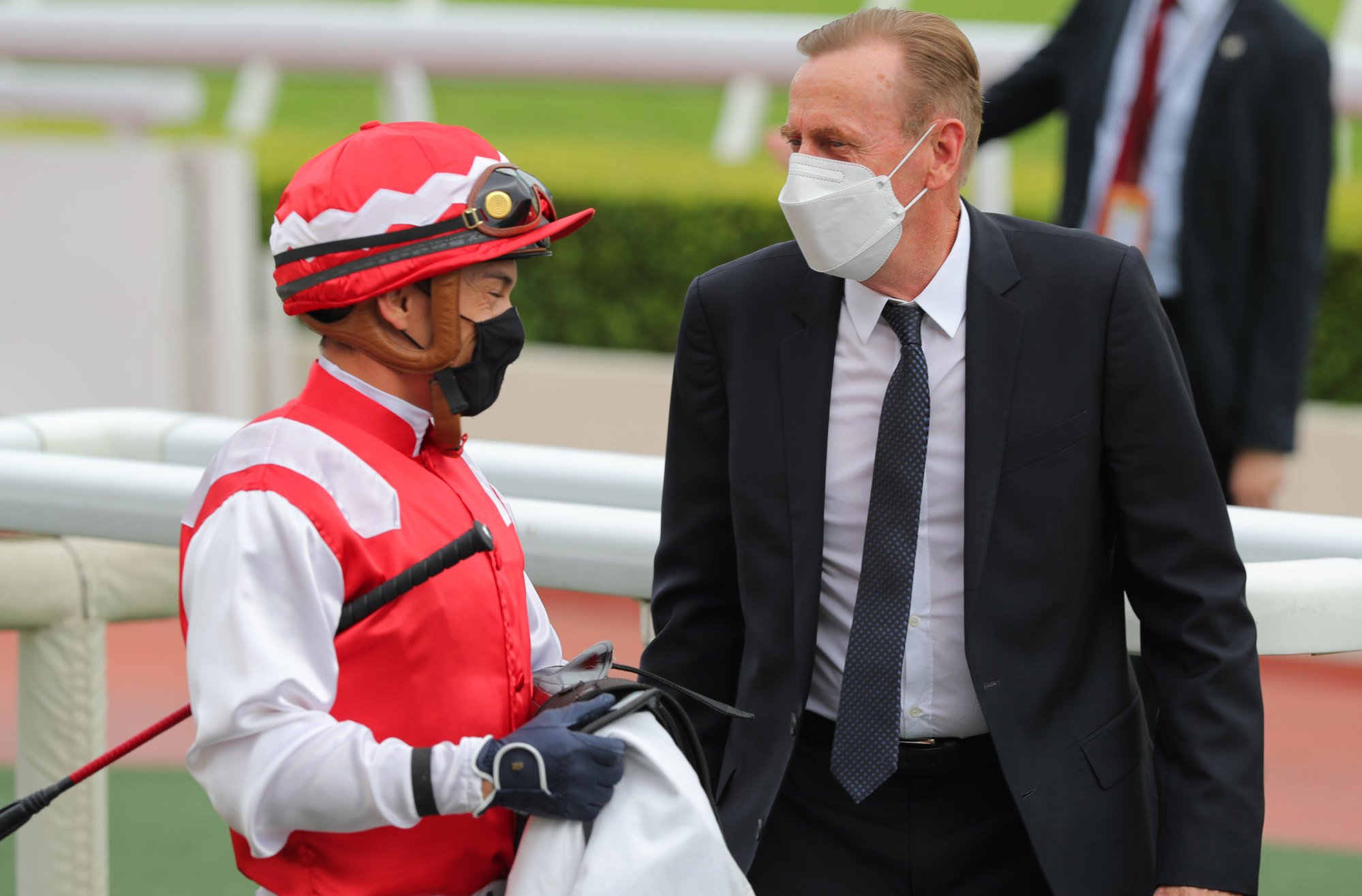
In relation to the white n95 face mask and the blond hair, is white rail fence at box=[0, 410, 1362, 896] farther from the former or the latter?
the blond hair

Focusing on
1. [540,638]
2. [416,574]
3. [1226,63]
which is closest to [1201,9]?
[1226,63]

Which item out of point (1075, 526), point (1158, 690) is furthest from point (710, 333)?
point (1158, 690)

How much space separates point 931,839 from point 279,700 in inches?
35.4

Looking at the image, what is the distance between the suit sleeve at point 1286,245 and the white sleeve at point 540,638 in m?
2.21

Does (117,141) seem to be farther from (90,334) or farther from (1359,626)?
(1359,626)

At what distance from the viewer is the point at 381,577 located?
180cm

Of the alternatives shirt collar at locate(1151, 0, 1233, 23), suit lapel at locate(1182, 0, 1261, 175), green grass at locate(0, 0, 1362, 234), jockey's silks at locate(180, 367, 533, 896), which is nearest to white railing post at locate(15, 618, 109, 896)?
jockey's silks at locate(180, 367, 533, 896)

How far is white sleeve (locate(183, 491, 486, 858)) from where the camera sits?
65.7 inches

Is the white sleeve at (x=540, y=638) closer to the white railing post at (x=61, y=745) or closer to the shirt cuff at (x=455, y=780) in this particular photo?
the shirt cuff at (x=455, y=780)

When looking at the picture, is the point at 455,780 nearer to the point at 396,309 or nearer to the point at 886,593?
the point at 396,309

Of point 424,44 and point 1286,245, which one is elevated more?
point 424,44

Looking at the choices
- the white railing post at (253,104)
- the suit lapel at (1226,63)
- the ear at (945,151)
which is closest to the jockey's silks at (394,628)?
the ear at (945,151)

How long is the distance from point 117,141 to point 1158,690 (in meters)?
6.68

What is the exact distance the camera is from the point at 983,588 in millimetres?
2098
